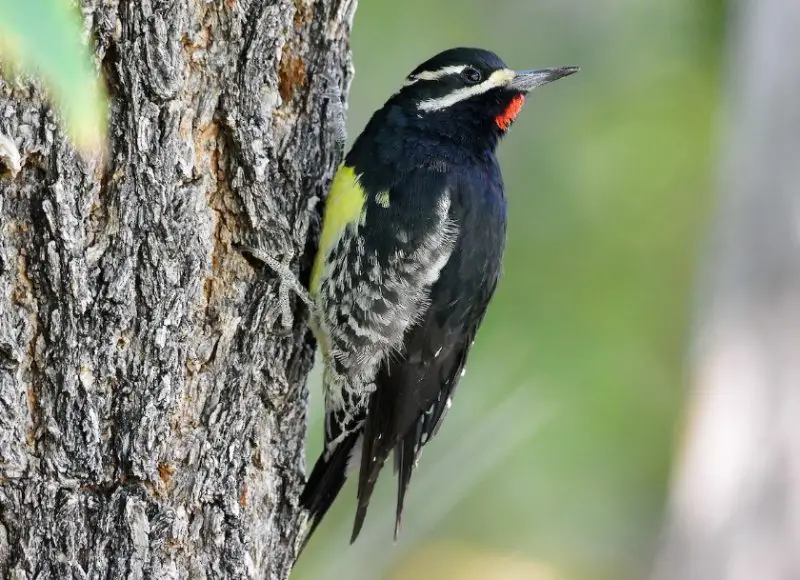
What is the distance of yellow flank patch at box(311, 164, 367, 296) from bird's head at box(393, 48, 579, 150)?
48 cm

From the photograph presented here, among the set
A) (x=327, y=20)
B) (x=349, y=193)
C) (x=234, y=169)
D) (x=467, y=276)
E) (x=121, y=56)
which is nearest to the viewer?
(x=121, y=56)

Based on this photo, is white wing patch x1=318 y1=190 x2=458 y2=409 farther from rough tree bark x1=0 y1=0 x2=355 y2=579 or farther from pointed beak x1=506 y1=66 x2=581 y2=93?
pointed beak x1=506 y1=66 x2=581 y2=93

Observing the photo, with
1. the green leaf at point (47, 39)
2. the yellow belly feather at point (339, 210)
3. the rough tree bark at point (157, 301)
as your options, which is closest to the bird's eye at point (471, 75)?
the yellow belly feather at point (339, 210)

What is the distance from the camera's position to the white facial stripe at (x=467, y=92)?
3.16 meters

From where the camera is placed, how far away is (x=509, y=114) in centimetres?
325

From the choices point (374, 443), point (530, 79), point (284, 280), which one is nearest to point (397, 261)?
point (284, 280)

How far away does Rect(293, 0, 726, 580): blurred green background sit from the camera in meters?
7.12

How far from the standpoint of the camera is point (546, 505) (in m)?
→ 7.38

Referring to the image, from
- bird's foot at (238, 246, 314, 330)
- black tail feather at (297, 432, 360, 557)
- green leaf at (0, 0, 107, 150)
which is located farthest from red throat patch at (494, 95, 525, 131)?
green leaf at (0, 0, 107, 150)

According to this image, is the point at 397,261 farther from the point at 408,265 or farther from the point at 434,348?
the point at 434,348

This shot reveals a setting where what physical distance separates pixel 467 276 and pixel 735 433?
6.33 feet

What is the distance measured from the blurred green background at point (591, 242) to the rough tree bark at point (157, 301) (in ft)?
13.6

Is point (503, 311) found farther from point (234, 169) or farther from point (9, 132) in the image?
point (9, 132)

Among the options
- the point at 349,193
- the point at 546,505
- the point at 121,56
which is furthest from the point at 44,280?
the point at 546,505
